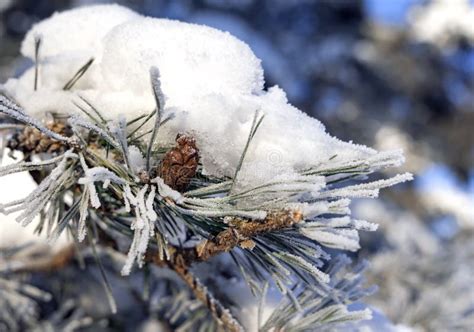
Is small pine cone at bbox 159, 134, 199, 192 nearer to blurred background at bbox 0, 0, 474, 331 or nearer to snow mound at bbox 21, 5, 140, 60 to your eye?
snow mound at bbox 21, 5, 140, 60

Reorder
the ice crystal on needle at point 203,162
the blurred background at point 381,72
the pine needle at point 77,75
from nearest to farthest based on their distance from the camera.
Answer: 1. the ice crystal on needle at point 203,162
2. the pine needle at point 77,75
3. the blurred background at point 381,72

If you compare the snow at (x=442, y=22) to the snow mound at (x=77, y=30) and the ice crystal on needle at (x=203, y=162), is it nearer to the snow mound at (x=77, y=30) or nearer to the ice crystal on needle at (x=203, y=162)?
the snow mound at (x=77, y=30)

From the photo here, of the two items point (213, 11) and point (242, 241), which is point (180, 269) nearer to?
point (242, 241)

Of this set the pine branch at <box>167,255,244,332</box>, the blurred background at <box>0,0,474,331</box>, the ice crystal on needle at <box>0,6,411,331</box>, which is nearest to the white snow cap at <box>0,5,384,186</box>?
the ice crystal on needle at <box>0,6,411,331</box>

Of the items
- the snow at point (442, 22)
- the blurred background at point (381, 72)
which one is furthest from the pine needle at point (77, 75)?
the snow at point (442, 22)

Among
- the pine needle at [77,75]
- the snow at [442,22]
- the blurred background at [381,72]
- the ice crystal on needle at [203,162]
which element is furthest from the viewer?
the snow at [442,22]

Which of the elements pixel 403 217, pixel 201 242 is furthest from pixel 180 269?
pixel 403 217

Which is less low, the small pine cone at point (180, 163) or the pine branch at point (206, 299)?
the small pine cone at point (180, 163)
